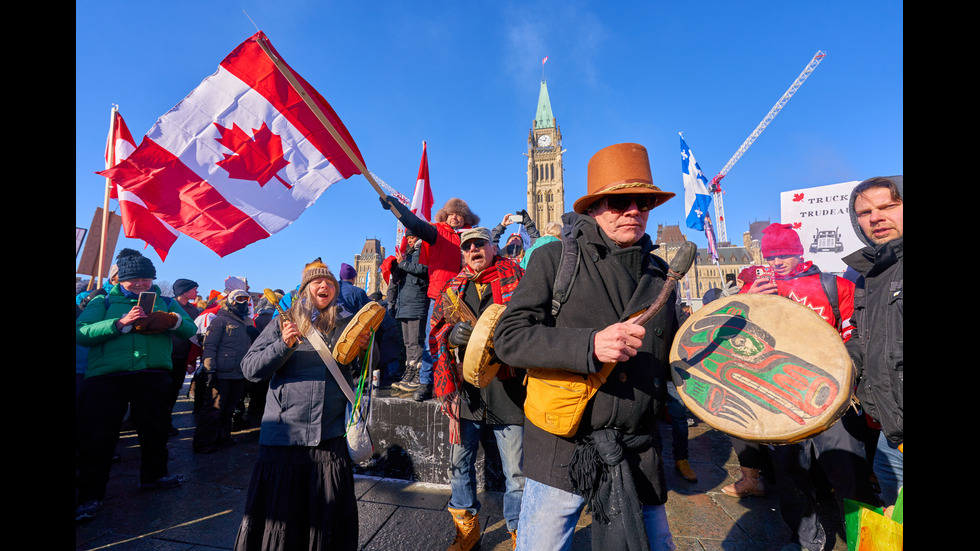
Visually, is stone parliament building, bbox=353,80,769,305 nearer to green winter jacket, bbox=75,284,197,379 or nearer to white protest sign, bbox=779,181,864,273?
white protest sign, bbox=779,181,864,273

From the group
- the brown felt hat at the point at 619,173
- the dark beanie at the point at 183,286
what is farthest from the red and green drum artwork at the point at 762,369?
the dark beanie at the point at 183,286

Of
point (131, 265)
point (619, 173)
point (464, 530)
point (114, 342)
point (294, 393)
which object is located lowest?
point (464, 530)

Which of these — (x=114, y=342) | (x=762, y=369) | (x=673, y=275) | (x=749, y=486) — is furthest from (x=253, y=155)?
(x=749, y=486)

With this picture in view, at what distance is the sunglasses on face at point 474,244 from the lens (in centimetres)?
313

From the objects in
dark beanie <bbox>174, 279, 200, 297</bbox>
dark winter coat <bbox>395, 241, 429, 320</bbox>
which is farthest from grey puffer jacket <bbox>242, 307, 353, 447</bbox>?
dark beanie <bbox>174, 279, 200, 297</bbox>

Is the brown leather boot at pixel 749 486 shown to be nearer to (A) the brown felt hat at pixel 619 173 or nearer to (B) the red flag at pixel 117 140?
(A) the brown felt hat at pixel 619 173

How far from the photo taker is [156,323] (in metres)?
4.02

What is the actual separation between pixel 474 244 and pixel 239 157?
2267 mm

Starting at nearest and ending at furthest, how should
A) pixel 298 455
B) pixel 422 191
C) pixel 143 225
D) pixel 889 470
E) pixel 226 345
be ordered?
1. pixel 889 470
2. pixel 298 455
3. pixel 143 225
4. pixel 226 345
5. pixel 422 191

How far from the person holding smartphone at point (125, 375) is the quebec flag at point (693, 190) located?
9.90 metres

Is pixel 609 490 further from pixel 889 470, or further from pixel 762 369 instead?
pixel 889 470
